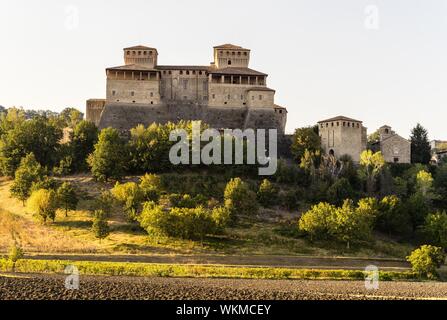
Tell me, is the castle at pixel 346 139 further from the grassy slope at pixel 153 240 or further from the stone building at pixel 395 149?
the grassy slope at pixel 153 240

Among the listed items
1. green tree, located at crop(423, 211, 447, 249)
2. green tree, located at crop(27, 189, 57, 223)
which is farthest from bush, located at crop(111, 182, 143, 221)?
green tree, located at crop(423, 211, 447, 249)

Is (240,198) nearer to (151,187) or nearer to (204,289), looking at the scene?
(151,187)

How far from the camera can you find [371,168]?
6919 centimetres

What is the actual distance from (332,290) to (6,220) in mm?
31883

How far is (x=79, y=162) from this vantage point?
7006cm

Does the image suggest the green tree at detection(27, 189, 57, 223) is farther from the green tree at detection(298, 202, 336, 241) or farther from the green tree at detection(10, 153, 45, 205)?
the green tree at detection(298, 202, 336, 241)

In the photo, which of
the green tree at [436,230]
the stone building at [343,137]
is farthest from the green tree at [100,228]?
the stone building at [343,137]

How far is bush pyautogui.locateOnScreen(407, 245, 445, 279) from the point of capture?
45594 mm

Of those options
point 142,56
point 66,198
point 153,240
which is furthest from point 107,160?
point 142,56

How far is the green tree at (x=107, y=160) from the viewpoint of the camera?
2527 inches
